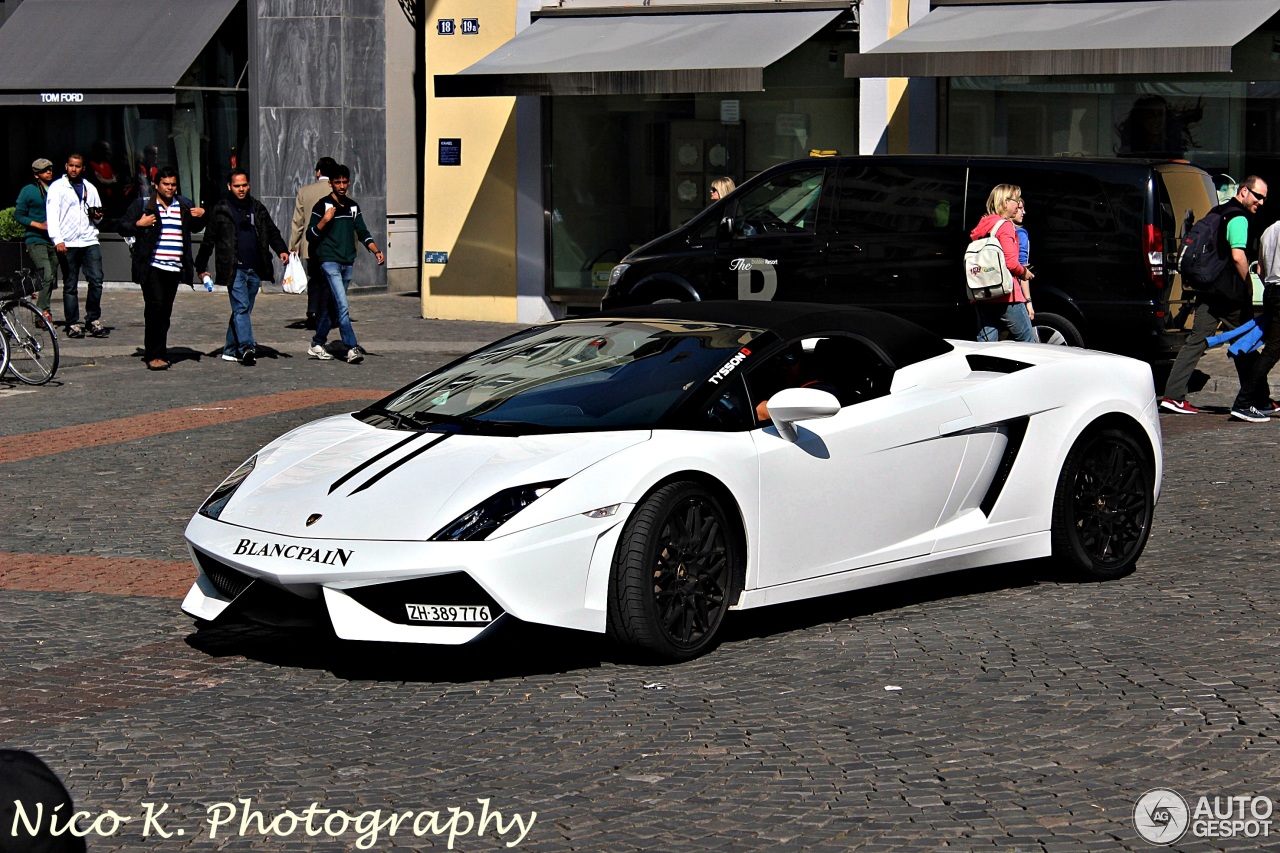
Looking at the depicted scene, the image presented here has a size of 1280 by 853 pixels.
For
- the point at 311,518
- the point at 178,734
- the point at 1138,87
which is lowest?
the point at 178,734

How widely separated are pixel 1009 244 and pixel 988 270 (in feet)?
1.03

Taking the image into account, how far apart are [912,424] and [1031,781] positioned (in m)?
2.33

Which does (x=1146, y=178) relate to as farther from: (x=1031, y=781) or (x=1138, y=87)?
(x=1031, y=781)

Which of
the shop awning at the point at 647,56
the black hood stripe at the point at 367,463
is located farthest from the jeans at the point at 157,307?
the black hood stripe at the point at 367,463

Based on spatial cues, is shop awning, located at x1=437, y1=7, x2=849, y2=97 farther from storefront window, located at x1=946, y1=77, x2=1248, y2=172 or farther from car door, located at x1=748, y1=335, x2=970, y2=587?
car door, located at x1=748, y1=335, x2=970, y2=587

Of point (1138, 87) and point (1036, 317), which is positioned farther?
point (1138, 87)

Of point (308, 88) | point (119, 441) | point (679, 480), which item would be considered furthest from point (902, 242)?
point (308, 88)

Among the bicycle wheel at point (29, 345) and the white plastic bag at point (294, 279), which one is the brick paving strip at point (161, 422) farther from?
the white plastic bag at point (294, 279)

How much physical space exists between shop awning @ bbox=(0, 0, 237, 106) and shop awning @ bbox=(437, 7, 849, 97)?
241 inches

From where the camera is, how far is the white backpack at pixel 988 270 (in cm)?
1286

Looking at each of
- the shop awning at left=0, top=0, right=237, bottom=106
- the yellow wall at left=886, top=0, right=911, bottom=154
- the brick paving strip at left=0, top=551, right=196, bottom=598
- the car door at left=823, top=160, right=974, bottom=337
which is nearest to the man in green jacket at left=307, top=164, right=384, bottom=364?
the car door at left=823, top=160, right=974, bottom=337

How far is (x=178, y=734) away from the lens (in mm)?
5535

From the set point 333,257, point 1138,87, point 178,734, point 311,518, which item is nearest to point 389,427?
point 311,518

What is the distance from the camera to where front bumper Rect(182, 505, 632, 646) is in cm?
584
